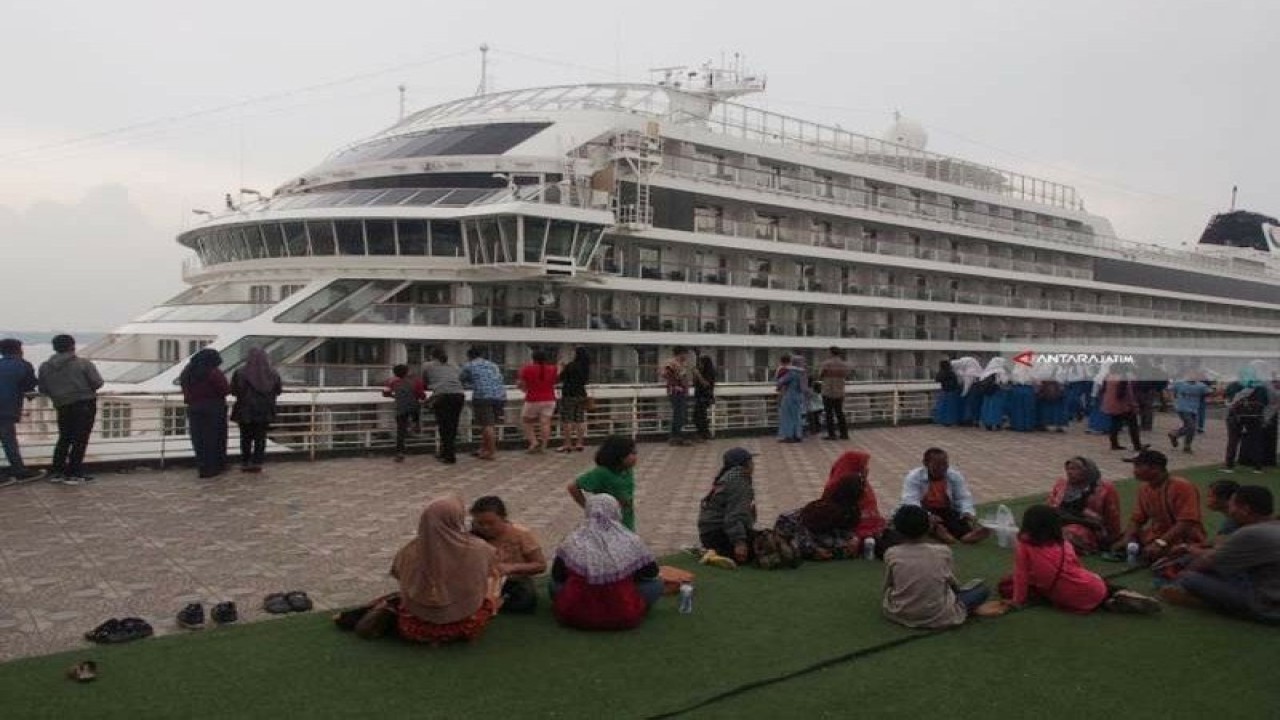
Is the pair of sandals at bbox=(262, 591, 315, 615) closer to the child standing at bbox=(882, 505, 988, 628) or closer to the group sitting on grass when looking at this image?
the group sitting on grass

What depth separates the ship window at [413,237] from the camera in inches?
820

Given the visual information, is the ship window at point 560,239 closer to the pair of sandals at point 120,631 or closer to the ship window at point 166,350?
the ship window at point 166,350

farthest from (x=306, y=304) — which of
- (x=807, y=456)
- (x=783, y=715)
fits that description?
(x=783, y=715)

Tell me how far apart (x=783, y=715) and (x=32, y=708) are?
3.26 metres

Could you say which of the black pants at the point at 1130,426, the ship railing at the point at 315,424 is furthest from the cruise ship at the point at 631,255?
the black pants at the point at 1130,426

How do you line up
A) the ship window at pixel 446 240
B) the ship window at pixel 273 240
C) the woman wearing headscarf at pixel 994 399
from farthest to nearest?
the ship window at pixel 273 240 → the ship window at pixel 446 240 → the woman wearing headscarf at pixel 994 399

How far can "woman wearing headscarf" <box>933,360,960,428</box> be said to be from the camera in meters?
19.5

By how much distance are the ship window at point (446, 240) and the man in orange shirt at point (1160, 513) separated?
631 inches

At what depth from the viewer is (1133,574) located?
7.06 metres

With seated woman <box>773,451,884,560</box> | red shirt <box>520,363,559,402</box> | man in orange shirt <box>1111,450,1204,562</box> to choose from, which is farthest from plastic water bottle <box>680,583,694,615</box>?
red shirt <box>520,363,559,402</box>

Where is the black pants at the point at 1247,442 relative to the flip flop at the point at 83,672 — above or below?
above

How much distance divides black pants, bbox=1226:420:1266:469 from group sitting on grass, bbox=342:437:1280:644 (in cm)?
674

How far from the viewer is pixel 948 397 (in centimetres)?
1975

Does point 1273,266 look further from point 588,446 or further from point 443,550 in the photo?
point 443,550
